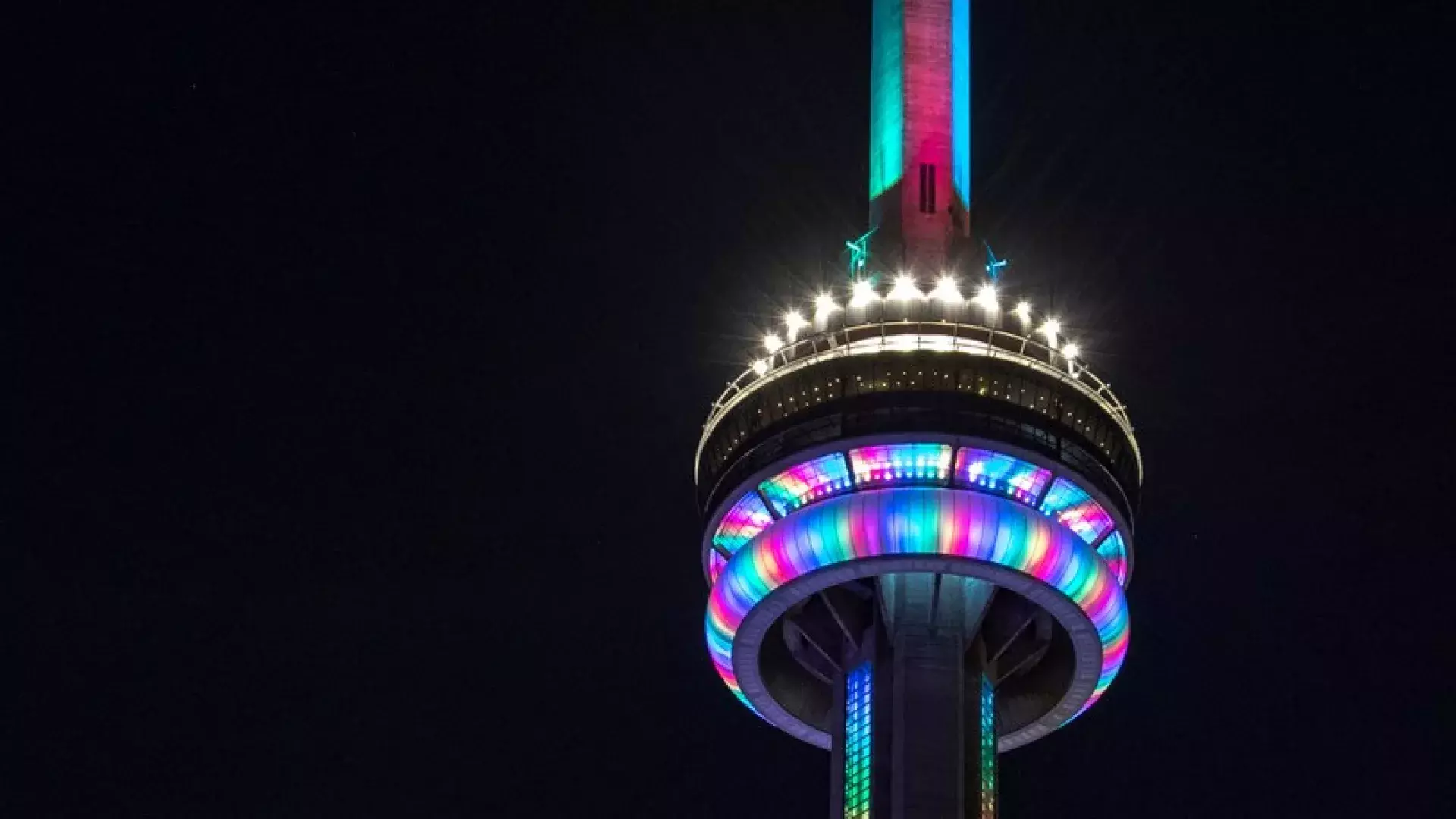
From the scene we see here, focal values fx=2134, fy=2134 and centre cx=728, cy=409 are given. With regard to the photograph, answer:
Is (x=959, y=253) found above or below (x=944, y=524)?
above

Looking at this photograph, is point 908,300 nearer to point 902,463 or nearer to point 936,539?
point 902,463

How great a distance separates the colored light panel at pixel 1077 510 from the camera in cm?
8112

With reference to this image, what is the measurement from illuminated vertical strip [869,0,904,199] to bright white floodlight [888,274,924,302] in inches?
220

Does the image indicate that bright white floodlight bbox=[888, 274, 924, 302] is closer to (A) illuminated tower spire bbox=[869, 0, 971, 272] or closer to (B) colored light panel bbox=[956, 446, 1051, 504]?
(A) illuminated tower spire bbox=[869, 0, 971, 272]

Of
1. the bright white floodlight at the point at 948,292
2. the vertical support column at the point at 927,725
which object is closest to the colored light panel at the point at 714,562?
→ the vertical support column at the point at 927,725

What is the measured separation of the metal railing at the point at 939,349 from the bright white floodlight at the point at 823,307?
122 centimetres

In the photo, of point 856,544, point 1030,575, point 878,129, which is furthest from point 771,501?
point 878,129

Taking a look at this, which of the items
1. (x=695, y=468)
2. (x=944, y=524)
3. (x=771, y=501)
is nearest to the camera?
(x=944, y=524)

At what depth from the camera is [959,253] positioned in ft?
291

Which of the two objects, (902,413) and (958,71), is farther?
(958,71)

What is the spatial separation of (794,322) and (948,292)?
6.41m

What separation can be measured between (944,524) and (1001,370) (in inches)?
304

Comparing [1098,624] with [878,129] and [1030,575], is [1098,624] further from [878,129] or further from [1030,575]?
[878,129]

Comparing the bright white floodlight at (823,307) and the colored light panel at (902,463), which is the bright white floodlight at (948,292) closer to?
the bright white floodlight at (823,307)
